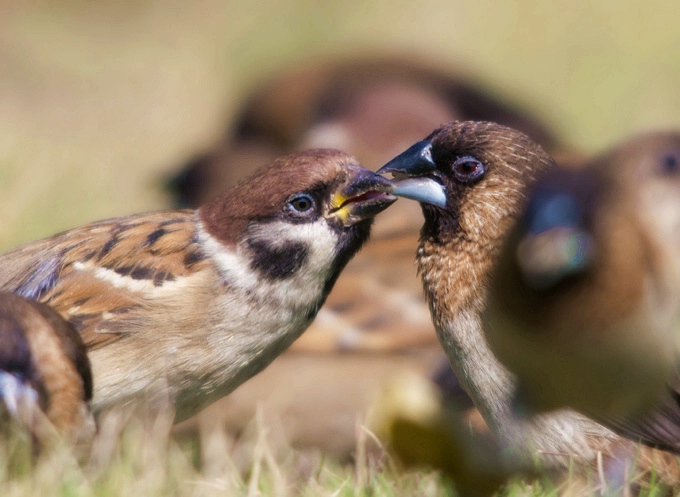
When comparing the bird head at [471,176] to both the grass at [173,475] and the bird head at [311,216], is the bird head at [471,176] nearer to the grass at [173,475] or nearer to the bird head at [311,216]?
the bird head at [311,216]

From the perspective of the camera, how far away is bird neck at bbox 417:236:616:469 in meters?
3.57

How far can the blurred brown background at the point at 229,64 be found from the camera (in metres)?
8.88

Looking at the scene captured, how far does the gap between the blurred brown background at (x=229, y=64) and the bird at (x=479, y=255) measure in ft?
12.6

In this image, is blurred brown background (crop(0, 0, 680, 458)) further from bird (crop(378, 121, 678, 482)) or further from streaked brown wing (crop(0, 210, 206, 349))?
bird (crop(378, 121, 678, 482))

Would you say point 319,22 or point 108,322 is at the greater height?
point 108,322

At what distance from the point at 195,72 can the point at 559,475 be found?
8.15 meters

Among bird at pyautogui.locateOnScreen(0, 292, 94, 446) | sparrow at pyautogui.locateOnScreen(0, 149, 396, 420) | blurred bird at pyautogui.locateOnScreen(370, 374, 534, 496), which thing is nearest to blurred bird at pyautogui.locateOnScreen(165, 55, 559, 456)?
sparrow at pyautogui.locateOnScreen(0, 149, 396, 420)

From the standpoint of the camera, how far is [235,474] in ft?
12.1

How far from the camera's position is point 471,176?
3.96 meters

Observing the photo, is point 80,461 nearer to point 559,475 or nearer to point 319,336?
point 559,475

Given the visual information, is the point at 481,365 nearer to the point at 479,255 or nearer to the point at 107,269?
the point at 479,255

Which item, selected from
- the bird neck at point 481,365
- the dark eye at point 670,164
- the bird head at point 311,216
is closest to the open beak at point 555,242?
the bird neck at point 481,365

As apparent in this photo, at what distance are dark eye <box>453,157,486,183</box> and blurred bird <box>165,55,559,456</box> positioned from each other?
1.40 metres

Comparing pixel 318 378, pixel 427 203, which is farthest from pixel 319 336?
pixel 427 203
